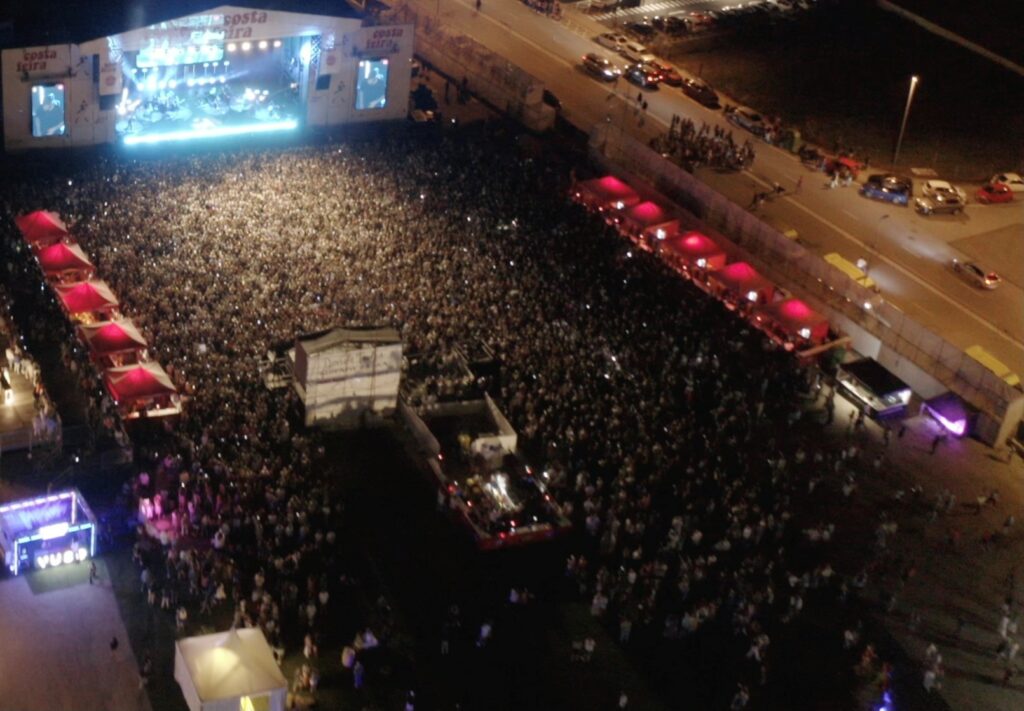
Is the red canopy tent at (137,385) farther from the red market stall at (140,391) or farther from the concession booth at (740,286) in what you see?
the concession booth at (740,286)

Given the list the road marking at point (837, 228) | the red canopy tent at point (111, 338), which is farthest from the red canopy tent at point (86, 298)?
the road marking at point (837, 228)

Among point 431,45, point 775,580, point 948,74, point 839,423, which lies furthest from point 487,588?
point 948,74

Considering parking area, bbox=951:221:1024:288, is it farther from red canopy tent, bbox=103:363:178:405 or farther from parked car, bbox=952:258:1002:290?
red canopy tent, bbox=103:363:178:405

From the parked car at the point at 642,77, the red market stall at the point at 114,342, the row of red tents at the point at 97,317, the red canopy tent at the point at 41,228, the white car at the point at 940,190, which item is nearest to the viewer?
the row of red tents at the point at 97,317

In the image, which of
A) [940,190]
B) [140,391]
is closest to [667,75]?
[940,190]

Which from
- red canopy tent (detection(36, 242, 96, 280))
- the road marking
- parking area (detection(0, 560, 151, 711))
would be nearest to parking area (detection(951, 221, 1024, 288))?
the road marking

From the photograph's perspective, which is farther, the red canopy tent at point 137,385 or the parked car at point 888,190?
the parked car at point 888,190
